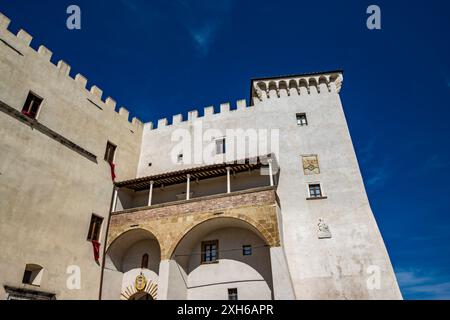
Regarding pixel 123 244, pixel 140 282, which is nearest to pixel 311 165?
pixel 140 282

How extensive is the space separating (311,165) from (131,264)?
41.2 feet

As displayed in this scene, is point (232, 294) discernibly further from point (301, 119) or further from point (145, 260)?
point (301, 119)

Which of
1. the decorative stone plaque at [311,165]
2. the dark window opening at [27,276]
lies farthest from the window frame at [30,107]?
the decorative stone plaque at [311,165]

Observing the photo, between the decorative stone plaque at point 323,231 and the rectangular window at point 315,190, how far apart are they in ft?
5.55

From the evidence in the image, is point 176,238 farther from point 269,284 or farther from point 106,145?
point 106,145

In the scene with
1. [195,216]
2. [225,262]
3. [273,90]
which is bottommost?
[225,262]

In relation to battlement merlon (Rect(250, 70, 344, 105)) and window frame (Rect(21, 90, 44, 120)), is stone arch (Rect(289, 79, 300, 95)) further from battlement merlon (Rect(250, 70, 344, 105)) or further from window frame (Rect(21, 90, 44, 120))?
window frame (Rect(21, 90, 44, 120))

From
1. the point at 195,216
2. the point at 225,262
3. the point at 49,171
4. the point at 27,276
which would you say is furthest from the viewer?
the point at 225,262

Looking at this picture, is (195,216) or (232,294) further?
(195,216)

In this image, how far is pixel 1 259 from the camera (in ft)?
42.7

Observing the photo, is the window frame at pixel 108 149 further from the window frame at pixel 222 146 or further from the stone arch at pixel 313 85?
the stone arch at pixel 313 85

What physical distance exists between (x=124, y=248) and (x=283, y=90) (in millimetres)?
15077

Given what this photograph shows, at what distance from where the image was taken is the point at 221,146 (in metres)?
21.4
